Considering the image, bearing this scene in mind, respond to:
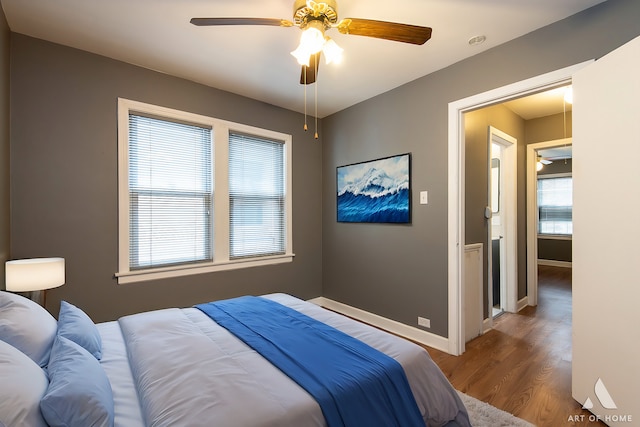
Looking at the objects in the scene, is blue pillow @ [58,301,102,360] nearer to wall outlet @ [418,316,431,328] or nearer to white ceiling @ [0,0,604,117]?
white ceiling @ [0,0,604,117]

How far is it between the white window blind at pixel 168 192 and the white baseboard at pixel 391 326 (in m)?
1.78

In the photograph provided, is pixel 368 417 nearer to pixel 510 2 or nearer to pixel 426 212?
pixel 426 212

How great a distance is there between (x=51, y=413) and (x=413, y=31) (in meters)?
2.21

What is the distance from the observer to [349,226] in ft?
12.2

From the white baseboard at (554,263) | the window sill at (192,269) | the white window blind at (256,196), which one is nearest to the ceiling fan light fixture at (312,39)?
the white window blind at (256,196)

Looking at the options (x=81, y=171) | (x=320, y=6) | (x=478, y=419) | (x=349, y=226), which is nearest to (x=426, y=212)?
(x=349, y=226)

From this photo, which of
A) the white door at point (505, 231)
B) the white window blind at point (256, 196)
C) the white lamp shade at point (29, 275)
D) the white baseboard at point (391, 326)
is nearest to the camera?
the white lamp shade at point (29, 275)

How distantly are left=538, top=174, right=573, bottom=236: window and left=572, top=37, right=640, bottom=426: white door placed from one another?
6.50 metres

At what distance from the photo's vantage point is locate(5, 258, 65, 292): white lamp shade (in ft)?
6.01

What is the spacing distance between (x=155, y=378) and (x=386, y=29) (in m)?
2.07

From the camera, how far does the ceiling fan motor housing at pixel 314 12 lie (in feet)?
5.19

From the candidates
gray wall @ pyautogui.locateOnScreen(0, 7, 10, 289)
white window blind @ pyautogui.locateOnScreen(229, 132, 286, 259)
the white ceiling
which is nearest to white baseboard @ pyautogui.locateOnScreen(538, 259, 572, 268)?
the white ceiling

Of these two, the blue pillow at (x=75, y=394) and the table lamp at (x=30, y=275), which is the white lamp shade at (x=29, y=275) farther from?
the blue pillow at (x=75, y=394)

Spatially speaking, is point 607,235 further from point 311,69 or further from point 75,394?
point 75,394
